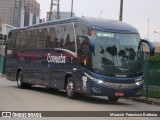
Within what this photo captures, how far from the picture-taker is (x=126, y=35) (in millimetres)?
19453

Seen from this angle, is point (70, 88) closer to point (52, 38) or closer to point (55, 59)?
point (55, 59)

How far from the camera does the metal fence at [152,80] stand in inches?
868

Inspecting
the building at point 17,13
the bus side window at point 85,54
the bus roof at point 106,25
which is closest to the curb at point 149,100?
the bus roof at point 106,25

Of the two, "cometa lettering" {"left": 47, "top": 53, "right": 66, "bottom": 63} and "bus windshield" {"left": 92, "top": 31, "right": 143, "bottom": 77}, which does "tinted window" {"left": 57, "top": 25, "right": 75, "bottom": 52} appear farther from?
"bus windshield" {"left": 92, "top": 31, "right": 143, "bottom": 77}

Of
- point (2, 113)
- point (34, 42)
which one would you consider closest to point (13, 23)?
point (34, 42)

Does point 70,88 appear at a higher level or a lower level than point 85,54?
lower

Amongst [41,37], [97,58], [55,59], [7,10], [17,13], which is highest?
[7,10]

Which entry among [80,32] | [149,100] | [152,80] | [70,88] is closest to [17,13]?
[152,80]

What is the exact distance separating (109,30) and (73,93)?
127 inches

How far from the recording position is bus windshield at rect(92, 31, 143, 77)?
1873 centimetres

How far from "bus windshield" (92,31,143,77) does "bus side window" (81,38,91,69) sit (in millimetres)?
220

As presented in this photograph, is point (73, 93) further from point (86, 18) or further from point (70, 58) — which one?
point (86, 18)

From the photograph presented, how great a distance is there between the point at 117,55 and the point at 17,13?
70192mm

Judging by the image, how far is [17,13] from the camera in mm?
87375
